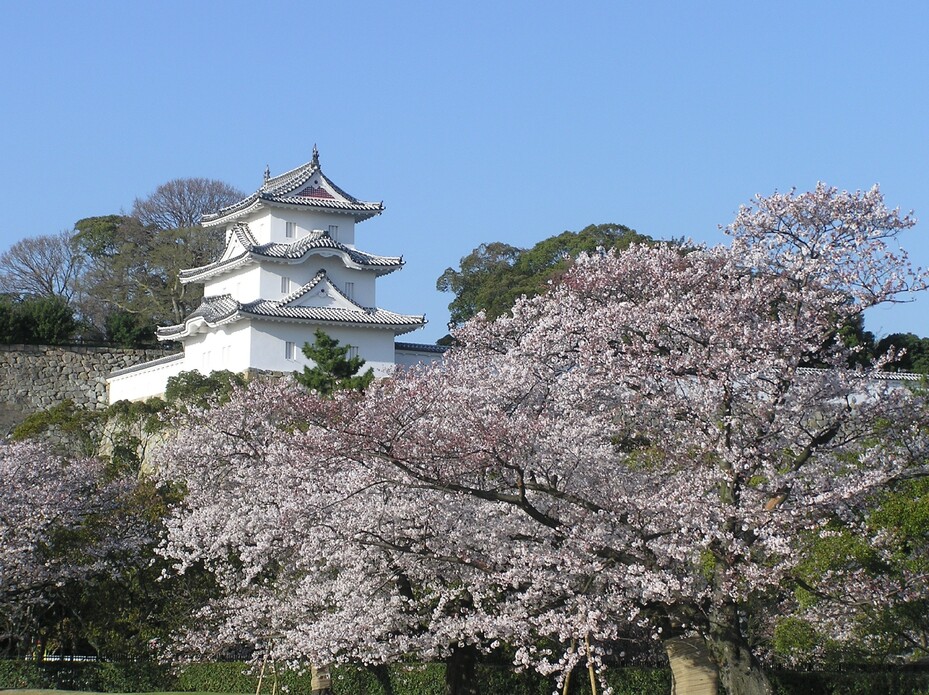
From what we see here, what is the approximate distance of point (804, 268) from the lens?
36.5 feet

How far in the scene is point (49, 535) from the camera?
18891 mm

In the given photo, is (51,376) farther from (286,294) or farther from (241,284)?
(286,294)

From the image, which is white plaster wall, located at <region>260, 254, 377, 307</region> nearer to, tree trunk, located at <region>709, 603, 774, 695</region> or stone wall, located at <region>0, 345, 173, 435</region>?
stone wall, located at <region>0, 345, 173, 435</region>

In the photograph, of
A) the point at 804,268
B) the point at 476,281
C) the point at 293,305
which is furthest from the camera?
the point at 476,281

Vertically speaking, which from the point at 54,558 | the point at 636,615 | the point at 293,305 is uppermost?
the point at 293,305

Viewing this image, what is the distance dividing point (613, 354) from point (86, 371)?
104ft

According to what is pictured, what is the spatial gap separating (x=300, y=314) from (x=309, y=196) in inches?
199

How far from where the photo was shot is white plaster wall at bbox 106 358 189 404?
35.4 meters

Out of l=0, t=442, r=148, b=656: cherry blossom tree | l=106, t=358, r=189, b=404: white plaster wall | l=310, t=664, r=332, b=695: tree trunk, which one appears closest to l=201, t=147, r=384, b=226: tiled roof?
l=106, t=358, r=189, b=404: white plaster wall

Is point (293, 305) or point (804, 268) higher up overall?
point (293, 305)

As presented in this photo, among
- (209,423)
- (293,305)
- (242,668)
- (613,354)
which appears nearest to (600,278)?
(613,354)

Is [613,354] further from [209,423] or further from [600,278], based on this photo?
[209,423]

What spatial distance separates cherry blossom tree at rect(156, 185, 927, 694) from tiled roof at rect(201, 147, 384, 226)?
75.7 feet

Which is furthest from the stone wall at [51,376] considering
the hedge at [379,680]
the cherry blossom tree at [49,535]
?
the hedge at [379,680]
